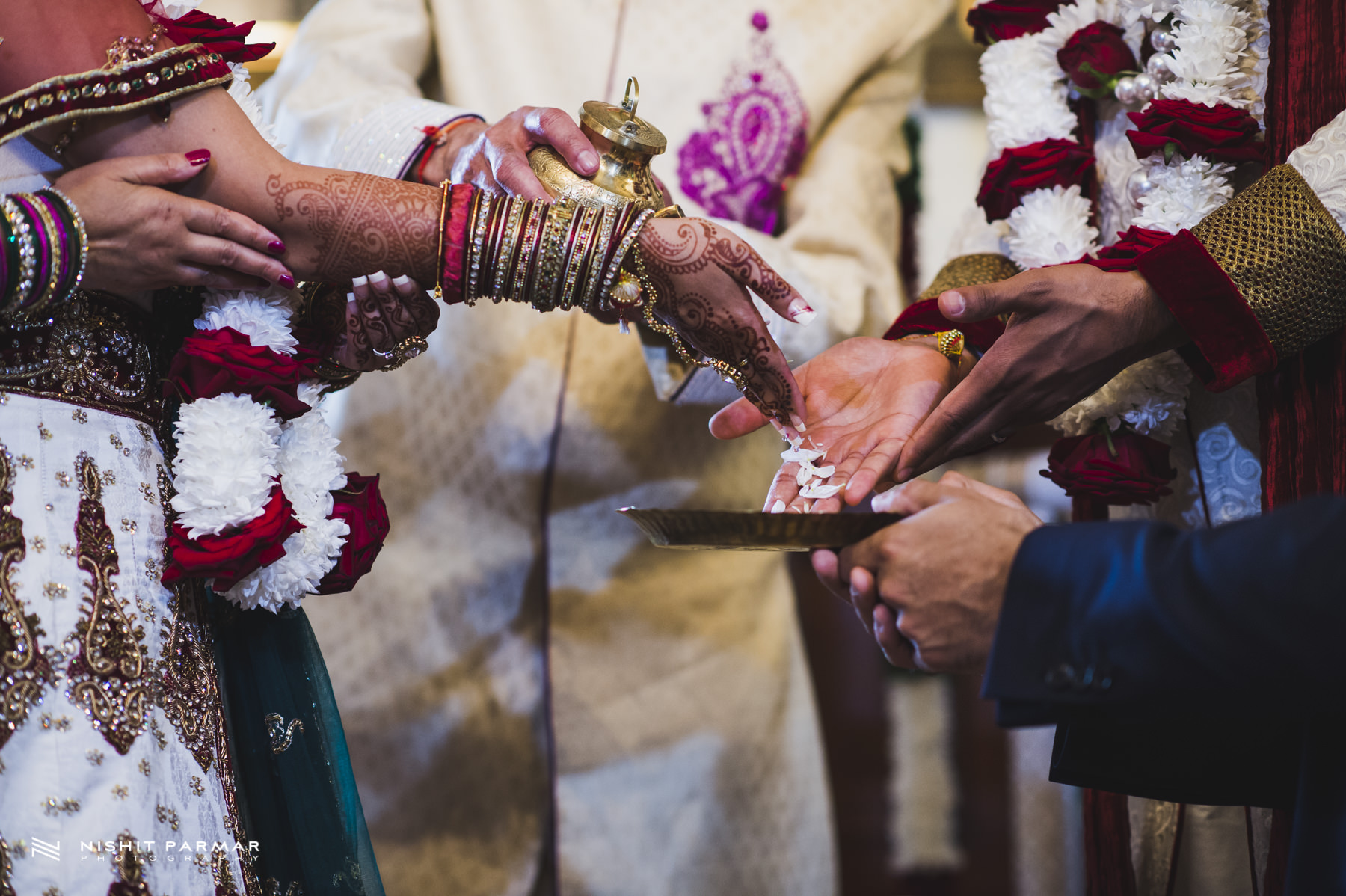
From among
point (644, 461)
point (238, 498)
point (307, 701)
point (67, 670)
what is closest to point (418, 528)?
point (644, 461)

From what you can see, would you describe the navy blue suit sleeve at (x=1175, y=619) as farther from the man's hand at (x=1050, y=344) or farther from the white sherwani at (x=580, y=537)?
the white sherwani at (x=580, y=537)

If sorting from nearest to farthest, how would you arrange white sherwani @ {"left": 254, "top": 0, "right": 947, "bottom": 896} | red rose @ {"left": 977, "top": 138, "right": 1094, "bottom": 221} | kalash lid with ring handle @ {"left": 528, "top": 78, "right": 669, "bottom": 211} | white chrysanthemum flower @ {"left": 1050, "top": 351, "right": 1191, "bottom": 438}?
kalash lid with ring handle @ {"left": 528, "top": 78, "right": 669, "bottom": 211} < white chrysanthemum flower @ {"left": 1050, "top": 351, "right": 1191, "bottom": 438} < red rose @ {"left": 977, "top": 138, "right": 1094, "bottom": 221} < white sherwani @ {"left": 254, "top": 0, "right": 947, "bottom": 896}

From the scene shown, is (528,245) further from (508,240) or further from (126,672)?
(126,672)

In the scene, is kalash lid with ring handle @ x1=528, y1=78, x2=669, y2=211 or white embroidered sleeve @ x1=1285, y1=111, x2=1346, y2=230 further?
kalash lid with ring handle @ x1=528, y1=78, x2=669, y2=211

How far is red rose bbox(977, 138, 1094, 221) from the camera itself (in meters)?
1.48

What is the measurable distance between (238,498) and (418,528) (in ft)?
3.04

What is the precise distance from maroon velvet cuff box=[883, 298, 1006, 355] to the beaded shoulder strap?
39.0 inches

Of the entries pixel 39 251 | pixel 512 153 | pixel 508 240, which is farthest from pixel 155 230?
pixel 512 153

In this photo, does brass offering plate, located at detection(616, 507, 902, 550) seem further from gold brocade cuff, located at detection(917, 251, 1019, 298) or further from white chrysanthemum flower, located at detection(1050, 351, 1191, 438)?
gold brocade cuff, located at detection(917, 251, 1019, 298)

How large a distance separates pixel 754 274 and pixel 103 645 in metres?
0.78

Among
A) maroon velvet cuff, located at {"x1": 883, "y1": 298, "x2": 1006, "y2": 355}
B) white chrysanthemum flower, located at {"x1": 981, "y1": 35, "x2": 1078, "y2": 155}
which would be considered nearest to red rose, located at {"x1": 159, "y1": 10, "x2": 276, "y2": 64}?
maroon velvet cuff, located at {"x1": 883, "y1": 298, "x2": 1006, "y2": 355}

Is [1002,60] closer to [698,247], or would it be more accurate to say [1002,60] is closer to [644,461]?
[698,247]

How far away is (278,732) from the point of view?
3.65 ft

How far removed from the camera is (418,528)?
1.93 m
